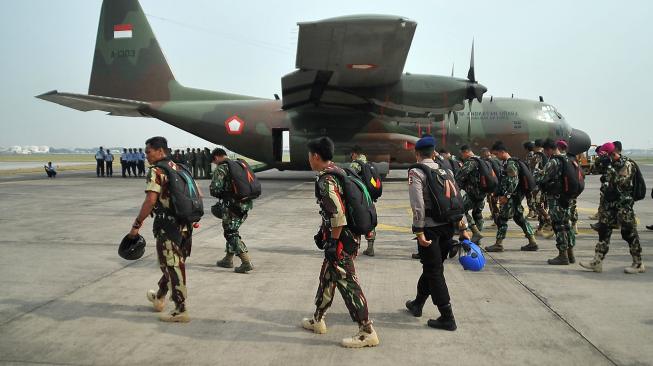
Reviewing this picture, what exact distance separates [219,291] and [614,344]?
4.08 m

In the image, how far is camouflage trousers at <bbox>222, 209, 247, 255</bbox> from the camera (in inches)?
255

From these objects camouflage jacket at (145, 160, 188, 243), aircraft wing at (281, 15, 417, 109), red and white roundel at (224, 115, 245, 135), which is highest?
aircraft wing at (281, 15, 417, 109)

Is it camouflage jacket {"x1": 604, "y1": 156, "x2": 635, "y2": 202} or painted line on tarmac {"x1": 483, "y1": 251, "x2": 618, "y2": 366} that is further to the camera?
camouflage jacket {"x1": 604, "y1": 156, "x2": 635, "y2": 202}

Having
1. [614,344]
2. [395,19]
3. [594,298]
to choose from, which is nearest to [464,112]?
[395,19]

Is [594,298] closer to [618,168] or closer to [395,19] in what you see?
[618,168]

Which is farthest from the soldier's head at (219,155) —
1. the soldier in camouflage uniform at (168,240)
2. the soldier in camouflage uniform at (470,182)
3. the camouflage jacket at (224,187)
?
the soldier in camouflage uniform at (470,182)

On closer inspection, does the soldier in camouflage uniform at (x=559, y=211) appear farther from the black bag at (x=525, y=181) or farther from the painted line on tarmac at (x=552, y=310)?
the black bag at (x=525, y=181)

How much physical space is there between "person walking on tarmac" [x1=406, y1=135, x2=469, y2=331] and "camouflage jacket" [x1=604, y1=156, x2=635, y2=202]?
2915mm

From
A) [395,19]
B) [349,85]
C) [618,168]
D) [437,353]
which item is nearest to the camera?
[437,353]

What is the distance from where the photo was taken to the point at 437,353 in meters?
3.88

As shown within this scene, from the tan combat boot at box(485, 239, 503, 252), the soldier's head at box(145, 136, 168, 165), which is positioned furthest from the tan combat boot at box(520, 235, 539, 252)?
the soldier's head at box(145, 136, 168, 165)

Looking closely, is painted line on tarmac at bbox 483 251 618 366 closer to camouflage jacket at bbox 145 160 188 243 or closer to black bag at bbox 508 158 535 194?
black bag at bbox 508 158 535 194

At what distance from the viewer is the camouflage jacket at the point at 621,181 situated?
20.1ft

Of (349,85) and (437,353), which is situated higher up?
(349,85)
